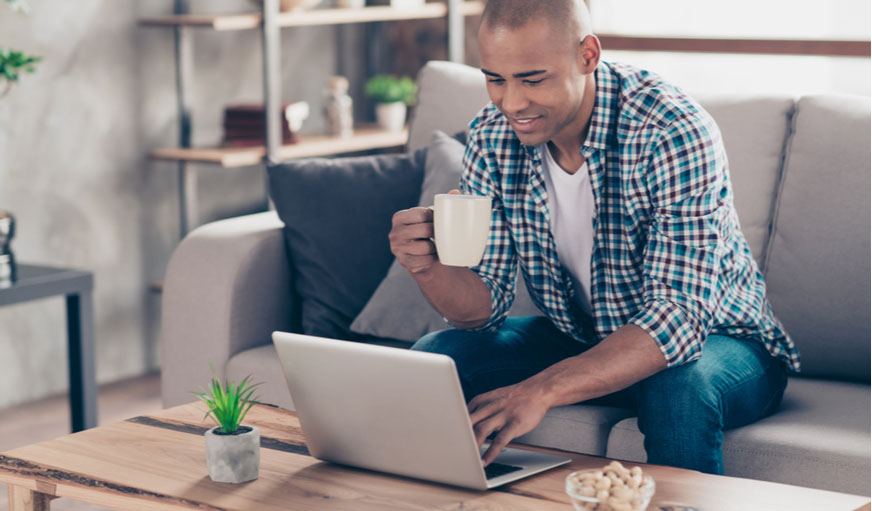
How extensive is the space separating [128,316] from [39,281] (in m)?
1.00

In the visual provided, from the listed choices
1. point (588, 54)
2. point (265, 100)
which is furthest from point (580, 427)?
point (265, 100)

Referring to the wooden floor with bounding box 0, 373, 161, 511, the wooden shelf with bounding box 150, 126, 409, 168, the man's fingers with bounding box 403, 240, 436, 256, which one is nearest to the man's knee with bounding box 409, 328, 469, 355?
the man's fingers with bounding box 403, 240, 436, 256

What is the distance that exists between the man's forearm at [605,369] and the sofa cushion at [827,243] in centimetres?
57

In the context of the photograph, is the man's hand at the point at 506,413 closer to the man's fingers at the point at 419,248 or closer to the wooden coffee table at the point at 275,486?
the wooden coffee table at the point at 275,486

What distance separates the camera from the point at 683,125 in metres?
1.67

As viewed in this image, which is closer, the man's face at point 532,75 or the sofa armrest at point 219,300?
the man's face at point 532,75

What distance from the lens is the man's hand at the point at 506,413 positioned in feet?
4.56

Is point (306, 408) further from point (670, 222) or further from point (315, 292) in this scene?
point (315, 292)

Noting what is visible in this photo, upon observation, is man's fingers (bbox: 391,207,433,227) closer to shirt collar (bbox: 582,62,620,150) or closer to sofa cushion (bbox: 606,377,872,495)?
shirt collar (bbox: 582,62,620,150)

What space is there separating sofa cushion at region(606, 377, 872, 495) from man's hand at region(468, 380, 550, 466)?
1.08 feet

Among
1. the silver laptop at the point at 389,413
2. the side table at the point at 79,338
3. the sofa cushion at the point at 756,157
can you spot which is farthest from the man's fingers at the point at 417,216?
the side table at the point at 79,338

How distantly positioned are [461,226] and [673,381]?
16.3 inches

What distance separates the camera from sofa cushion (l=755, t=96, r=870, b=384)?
1.98 meters

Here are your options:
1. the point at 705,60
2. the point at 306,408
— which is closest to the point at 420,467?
the point at 306,408
